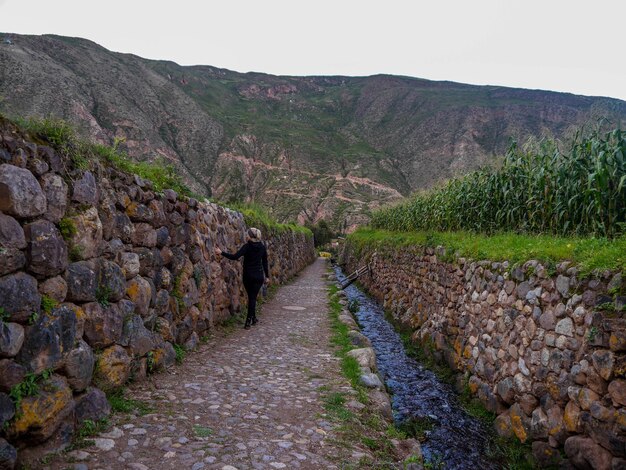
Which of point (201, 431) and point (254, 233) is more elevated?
point (254, 233)

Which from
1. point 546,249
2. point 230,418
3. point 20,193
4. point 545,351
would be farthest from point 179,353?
point 546,249

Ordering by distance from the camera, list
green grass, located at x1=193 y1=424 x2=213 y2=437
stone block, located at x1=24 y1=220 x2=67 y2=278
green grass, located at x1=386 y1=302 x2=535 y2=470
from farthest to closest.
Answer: green grass, located at x1=386 y1=302 x2=535 y2=470, green grass, located at x1=193 y1=424 x2=213 y2=437, stone block, located at x1=24 y1=220 x2=67 y2=278

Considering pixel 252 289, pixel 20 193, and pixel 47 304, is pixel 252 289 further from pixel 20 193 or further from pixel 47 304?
pixel 20 193

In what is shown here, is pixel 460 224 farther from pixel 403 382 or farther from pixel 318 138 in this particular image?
pixel 318 138

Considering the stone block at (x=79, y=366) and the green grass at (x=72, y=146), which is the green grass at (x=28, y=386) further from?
the green grass at (x=72, y=146)

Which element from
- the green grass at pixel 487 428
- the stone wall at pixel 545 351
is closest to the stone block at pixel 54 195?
the green grass at pixel 487 428

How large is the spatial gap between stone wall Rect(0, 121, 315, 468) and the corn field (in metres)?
6.12

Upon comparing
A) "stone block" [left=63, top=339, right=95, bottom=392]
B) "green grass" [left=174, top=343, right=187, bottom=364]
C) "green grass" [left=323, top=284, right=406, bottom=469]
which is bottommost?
"green grass" [left=323, top=284, right=406, bottom=469]

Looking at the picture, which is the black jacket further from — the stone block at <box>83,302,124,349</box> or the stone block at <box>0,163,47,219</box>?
the stone block at <box>0,163,47,219</box>

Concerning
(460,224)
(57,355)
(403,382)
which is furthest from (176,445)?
(460,224)

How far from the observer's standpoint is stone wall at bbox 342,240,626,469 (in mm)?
3883

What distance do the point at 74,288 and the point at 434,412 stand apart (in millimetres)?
5270

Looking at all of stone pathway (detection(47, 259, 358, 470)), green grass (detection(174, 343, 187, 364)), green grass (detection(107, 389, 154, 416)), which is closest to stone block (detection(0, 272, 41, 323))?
stone pathway (detection(47, 259, 358, 470))

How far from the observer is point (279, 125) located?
285 feet
